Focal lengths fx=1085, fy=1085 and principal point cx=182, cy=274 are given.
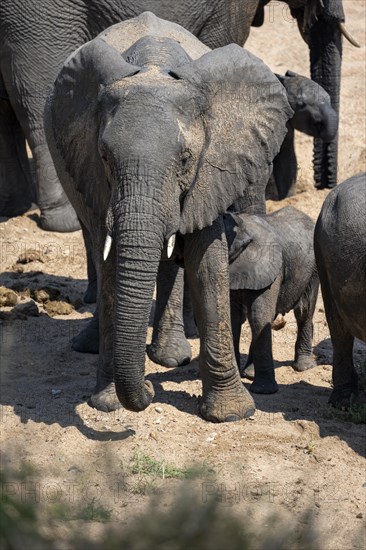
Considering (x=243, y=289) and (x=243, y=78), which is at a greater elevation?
(x=243, y=78)

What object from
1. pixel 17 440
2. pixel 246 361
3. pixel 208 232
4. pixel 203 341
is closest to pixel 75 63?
Answer: pixel 208 232

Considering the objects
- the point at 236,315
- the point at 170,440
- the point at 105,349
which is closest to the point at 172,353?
the point at 236,315

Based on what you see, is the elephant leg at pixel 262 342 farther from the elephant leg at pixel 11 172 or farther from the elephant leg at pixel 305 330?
the elephant leg at pixel 11 172

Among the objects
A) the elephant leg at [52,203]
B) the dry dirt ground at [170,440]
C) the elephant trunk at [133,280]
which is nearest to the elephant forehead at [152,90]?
the elephant trunk at [133,280]

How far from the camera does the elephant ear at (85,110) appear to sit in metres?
4.59

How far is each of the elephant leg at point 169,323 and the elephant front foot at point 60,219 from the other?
2.47 meters

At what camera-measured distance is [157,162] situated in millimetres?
4246

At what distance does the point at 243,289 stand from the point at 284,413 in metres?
0.83

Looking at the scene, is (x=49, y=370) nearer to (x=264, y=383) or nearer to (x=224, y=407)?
(x=264, y=383)

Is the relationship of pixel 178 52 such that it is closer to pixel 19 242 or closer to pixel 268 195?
pixel 19 242

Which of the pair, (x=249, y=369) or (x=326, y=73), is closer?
(x=249, y=369)

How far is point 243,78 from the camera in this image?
15.3 feet

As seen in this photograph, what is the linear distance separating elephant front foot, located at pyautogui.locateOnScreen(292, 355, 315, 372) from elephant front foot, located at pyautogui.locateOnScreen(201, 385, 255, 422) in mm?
1231

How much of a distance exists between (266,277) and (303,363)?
792mm
